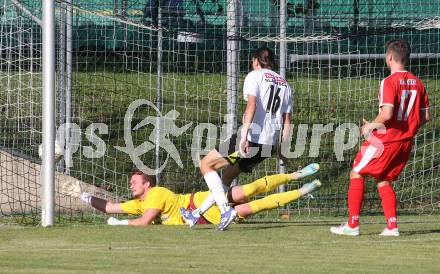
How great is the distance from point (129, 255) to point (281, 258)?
118 centimetres

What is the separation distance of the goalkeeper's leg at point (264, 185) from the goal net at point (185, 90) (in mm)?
2266

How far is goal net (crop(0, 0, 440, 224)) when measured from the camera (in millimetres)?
13484

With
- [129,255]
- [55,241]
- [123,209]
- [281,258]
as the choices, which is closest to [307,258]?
[281,258]

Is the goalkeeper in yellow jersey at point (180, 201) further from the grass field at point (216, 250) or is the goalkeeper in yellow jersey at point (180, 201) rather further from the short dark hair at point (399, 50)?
the short dark hair at point (399, 50)

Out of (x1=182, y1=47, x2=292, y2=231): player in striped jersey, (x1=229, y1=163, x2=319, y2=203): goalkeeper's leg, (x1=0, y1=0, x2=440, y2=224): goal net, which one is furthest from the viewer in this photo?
(x1=0, y1=0, x2=440, y2=224): goal net

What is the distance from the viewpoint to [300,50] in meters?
15.7

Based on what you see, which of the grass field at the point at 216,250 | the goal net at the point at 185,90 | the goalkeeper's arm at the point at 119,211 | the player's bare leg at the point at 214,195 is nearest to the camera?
the grass field at the point at 216,250

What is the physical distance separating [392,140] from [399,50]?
815 mm

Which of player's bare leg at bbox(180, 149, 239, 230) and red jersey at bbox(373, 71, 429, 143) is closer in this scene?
Result: red jersey at bbox(373, 71, 429, 143)

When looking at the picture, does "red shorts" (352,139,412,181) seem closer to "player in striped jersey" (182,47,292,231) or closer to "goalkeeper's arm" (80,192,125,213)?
"player in striped jersey" (182,47,292,231)

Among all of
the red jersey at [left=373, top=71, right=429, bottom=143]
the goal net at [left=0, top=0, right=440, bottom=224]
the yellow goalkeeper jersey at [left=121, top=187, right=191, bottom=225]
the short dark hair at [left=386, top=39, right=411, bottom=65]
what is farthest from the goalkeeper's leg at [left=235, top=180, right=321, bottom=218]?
the goal net at [left=0, top=0, right=440, bottom=224]

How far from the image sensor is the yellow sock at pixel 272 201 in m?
10.9

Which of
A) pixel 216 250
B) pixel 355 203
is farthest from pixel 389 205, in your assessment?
pixel 216 250

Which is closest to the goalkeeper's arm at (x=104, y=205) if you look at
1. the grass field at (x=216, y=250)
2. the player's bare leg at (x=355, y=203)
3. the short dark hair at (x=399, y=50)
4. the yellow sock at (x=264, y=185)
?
the grass field at (x=216, y=250)
